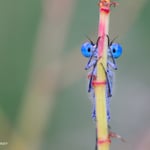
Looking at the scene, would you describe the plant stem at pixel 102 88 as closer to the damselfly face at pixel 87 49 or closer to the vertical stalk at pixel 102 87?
the vertical stalk at pixel 102 87

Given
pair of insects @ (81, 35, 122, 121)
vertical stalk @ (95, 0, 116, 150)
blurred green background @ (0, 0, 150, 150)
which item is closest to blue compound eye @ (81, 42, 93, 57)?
pair of insects @ (81, 35, 122, 121)

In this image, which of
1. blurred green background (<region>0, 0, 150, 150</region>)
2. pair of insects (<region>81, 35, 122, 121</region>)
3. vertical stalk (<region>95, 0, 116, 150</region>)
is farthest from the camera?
blurred green background (<region>0, 0, 150, 150</region>)

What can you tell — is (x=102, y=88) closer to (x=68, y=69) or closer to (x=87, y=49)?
(x=87, y=49)

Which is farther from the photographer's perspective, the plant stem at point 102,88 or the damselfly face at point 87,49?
the damselfly face at point 87,49

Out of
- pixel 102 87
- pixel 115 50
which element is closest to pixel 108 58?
pixel 115 50

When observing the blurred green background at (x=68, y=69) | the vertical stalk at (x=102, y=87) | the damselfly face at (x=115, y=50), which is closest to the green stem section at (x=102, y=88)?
the vertical stalk at (x=102, y=87)

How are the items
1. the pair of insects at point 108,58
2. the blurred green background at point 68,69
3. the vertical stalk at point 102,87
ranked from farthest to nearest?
the blurred green background at point 68,69, the pair of insects at point 108,58, the vertical stalk at point 102,87

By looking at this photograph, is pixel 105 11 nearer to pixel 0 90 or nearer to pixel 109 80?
pixel 109 80

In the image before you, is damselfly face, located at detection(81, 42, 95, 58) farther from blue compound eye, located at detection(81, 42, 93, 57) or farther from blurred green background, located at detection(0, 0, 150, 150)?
blurred green background, located at detection(0, 0, 150, 150)

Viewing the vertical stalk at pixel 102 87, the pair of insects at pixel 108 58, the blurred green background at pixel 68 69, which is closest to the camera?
the vertical stalk at pixel 102 87
